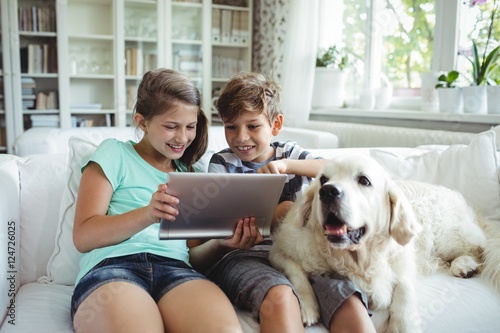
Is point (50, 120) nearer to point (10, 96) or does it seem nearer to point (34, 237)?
point (10, 96)

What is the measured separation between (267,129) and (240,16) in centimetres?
410

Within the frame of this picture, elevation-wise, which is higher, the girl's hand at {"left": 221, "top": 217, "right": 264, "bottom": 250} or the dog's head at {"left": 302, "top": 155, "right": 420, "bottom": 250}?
the dog's head at {"left": 302, "top": 155, "right": 420, "bottom": 250}

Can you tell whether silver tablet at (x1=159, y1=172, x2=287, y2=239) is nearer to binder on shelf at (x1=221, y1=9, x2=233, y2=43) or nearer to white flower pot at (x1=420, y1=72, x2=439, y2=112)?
white flower pot at (x1=420, y1=72, x2=439, y2=112)

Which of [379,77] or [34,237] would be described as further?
[379,77]

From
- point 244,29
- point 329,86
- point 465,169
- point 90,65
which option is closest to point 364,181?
point 465,169

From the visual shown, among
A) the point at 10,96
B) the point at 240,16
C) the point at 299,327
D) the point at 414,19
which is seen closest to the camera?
the point at 299,327

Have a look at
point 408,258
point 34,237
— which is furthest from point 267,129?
point 34,237

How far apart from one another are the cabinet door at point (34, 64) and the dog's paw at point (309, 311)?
427 cm

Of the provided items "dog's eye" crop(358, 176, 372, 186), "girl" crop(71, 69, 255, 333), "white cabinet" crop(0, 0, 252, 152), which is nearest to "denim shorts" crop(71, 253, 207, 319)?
"girl" crop(71, 69, 255, 333)

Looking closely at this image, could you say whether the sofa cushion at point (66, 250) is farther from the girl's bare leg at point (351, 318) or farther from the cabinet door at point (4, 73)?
the cabinet door at point (4, 73)

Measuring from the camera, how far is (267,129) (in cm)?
167

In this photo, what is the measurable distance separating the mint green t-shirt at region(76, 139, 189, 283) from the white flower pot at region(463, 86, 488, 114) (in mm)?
2018

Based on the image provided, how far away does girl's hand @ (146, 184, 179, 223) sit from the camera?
1.19 m

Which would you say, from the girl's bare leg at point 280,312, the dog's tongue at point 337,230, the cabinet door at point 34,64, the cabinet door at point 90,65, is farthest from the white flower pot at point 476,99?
the cabinet door at point 34,64
